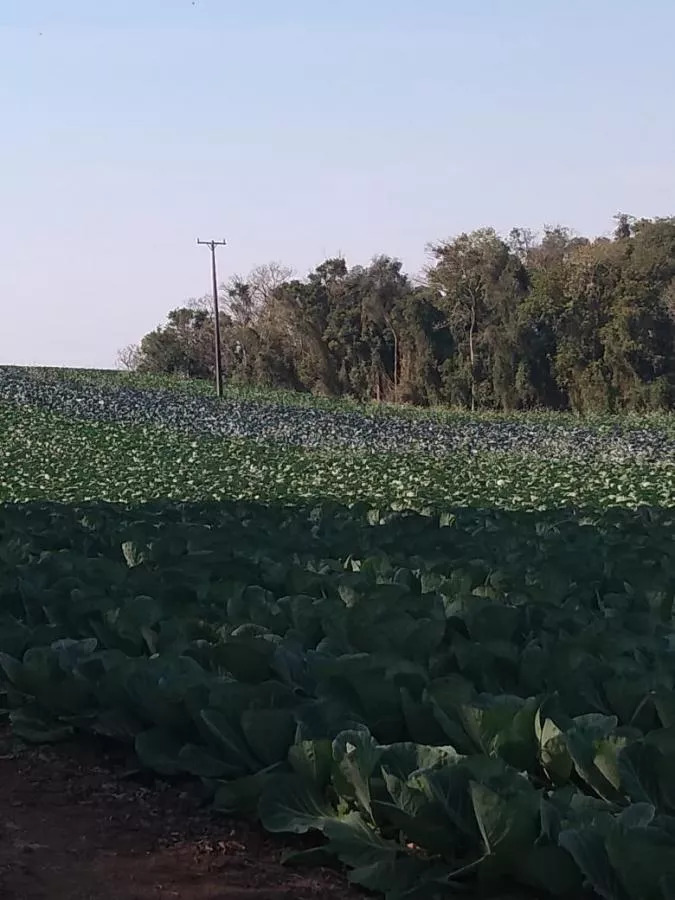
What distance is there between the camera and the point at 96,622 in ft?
21.1

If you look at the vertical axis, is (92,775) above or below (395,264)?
below

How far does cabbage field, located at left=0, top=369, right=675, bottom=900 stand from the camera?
363 cm

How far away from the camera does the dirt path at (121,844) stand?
368 centimetres

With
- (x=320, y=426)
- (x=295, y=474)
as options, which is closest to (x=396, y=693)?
(x=295, y=474)

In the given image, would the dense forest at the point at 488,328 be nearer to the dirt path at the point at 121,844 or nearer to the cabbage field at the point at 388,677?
the cabbage field at the point at 388,677

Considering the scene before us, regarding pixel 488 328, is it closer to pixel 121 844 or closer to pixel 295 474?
pixel 295 474

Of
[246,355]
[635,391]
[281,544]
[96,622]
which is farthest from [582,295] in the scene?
[96,622]

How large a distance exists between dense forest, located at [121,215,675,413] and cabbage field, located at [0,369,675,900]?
4049 cm

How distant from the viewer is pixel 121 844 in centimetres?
414

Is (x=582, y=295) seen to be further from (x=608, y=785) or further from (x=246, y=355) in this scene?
(x=608, y=785)

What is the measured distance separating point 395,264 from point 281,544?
55.9 metres

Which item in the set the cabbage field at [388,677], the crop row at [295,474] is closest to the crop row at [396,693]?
the cabbage field at [388,677]

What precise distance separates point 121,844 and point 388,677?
1273mm

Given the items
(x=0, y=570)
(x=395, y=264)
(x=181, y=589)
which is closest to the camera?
(x=181, y=589)
